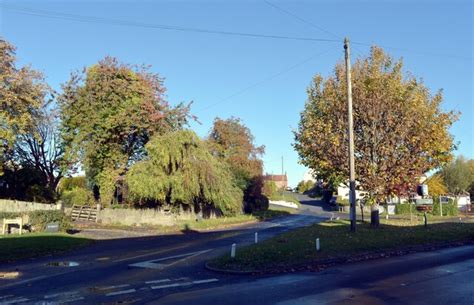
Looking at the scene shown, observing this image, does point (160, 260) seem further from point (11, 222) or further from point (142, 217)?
point (142, 217)

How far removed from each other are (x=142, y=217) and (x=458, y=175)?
49.5 meters

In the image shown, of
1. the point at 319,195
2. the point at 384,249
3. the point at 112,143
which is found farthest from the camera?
the point at 319,195

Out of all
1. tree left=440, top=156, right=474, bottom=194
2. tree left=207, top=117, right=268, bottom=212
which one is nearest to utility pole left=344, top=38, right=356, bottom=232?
tree left=207, top=117, right=268, bottom=212

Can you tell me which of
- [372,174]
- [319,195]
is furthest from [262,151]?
[319,195]

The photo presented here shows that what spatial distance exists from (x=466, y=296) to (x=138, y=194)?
88.0 feet

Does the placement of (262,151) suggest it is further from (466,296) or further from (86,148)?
(466,296)

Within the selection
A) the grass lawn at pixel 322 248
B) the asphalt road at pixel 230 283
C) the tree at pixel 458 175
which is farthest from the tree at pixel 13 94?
the tree at pixel 458 175

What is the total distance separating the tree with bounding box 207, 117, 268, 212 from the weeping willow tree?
17.5 meters

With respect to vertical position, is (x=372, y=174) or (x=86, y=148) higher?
(x=86, y=148)

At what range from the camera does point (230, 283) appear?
11.7 meters

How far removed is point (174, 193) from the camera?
1331 inches

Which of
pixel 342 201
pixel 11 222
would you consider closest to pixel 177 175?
pixel 11 222

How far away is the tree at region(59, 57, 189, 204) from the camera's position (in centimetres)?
3703

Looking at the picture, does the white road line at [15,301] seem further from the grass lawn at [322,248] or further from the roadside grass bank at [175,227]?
the roadside grass bank at [175,227]
